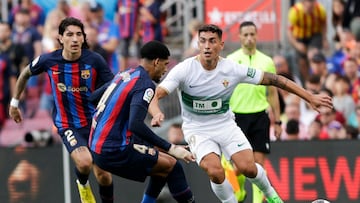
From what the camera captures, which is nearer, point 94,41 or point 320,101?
point 320,101

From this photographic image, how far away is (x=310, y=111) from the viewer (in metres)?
19.8

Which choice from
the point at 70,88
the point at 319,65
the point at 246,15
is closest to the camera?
the point at 70,88

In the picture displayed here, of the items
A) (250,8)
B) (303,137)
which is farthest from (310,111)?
(250,8)

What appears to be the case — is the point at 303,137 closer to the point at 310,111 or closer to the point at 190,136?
the point at 310,111

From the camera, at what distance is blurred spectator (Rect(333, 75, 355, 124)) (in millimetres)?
19438

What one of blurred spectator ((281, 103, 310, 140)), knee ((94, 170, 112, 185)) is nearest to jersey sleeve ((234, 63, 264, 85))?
knee ((94, 170, 112, 185))

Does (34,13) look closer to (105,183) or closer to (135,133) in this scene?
(105,183)

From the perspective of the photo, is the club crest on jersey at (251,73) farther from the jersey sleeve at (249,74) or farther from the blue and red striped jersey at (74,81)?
the blue and red striped jersey at (74,81)

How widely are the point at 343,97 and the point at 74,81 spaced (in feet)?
20.2

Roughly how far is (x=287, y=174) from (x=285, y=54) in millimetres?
4967

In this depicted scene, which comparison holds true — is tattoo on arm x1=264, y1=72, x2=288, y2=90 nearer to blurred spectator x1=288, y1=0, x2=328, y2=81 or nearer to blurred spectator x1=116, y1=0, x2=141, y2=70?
blurred spectator x1=288, y1=0, x2=328, y2=81

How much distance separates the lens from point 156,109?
13242mm

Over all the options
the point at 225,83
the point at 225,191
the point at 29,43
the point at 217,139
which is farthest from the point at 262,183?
the point at 29,43

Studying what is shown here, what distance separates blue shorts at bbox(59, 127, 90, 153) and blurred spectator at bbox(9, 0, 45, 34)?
7813mm
